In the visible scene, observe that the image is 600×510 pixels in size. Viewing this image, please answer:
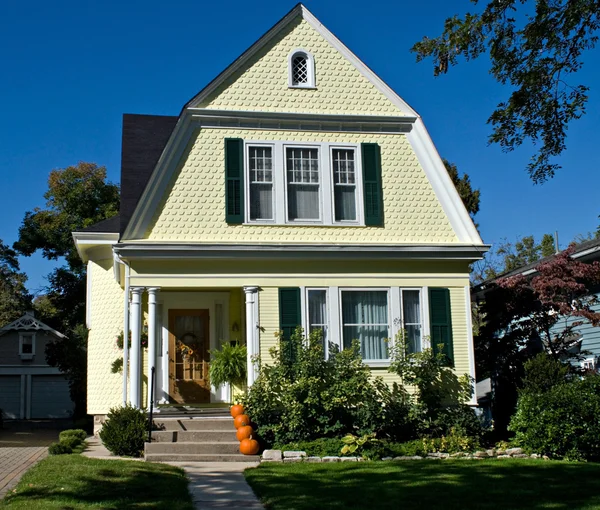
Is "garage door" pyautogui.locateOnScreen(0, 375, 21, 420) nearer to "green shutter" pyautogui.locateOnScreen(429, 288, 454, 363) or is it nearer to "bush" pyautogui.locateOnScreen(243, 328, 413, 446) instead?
"bush" pyautogui.locateOnScreen(243, 328, 413, 446)

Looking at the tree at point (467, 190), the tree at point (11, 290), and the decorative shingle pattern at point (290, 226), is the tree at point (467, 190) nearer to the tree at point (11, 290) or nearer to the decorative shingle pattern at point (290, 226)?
the decorative shingle pattern at point (290, 226)

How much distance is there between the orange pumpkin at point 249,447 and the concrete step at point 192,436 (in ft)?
1.71

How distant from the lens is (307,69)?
1551 cm

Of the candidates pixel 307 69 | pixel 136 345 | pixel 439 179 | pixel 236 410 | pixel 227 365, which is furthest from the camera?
pixel 439 179

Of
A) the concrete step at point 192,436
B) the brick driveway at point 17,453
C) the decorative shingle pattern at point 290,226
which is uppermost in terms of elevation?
the decorative shingle pattern at point 290,226

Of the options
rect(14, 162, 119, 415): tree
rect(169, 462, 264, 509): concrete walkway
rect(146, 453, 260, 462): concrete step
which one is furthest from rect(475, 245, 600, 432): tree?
rect(14, 162, 119, 415): tree

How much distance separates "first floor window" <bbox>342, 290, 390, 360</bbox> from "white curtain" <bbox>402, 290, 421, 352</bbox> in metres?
0.39

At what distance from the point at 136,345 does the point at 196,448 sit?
8.21ft

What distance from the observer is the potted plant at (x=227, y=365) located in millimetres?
14438

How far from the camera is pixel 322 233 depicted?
14969mm

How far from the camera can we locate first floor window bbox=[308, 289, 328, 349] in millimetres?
14649

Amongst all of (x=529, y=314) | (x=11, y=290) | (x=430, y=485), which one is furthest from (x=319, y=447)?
(x=11, y=290)

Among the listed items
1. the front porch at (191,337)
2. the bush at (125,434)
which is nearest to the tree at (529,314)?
the front porch at (191,337)

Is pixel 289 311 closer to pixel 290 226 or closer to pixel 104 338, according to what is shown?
pixel 290 226
